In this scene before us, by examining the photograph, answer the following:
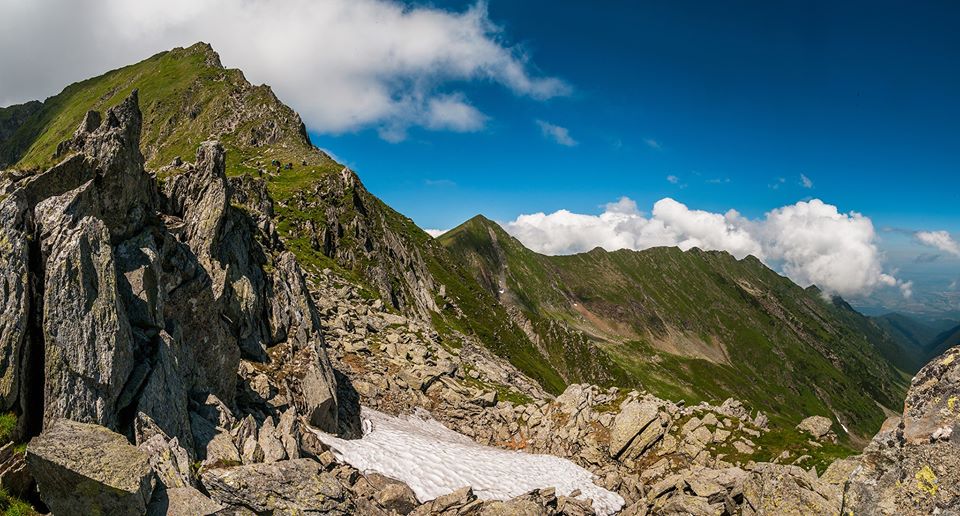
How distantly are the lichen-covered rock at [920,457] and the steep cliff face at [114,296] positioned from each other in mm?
21302

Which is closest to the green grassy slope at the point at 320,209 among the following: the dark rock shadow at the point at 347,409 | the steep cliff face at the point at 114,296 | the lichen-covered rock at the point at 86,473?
the dark rock shadow at the point at 347,409

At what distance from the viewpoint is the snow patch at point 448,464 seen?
3119cm

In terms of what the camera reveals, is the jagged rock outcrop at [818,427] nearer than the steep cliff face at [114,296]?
No

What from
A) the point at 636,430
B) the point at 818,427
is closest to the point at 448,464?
the point at 636,430

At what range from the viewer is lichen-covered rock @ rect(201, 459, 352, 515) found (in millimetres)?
17172

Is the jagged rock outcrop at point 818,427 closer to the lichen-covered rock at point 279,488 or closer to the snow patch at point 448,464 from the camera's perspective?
the snow patch at point 448,464

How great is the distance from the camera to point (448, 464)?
34906 mm

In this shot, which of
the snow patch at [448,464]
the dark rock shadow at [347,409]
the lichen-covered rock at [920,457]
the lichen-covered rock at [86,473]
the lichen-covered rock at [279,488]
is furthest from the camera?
the dark rock shadow at [347,409]

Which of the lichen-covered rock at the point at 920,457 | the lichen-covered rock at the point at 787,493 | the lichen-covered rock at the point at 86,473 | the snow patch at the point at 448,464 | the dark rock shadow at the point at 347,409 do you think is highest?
the lichen-covered rock at the point at 920,457

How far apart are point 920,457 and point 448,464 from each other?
99.2ft

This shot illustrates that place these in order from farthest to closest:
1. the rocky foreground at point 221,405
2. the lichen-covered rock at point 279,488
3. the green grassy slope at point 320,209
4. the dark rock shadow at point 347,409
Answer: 1. the green grassy slope at point 320,209
2. the dark rock shadow at point 347,409
3. the lichen-covered rock at point 279,488
4. the rocky foreground at point 221,405

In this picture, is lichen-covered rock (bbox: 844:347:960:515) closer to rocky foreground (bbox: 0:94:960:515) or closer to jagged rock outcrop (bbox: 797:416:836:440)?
rocky foreground (bbox: 0:94:960:515)

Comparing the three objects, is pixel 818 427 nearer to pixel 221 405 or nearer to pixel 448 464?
pixel 448 464

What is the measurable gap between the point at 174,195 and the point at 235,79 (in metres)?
196
